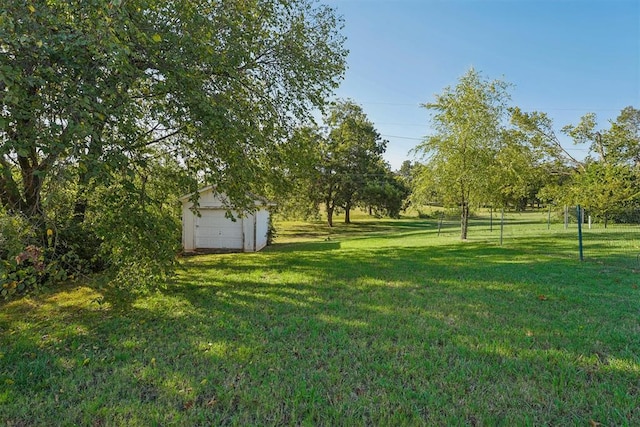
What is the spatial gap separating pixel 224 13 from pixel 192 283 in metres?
5.20

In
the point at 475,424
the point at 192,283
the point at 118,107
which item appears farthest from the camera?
the point at 192,283

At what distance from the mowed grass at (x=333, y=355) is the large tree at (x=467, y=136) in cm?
721

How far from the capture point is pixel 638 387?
100 inches

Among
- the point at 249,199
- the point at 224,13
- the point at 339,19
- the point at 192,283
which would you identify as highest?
the point at 339,19

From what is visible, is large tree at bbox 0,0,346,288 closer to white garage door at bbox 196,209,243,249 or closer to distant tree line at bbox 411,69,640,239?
distant tree line at bbox 411,69,640,239

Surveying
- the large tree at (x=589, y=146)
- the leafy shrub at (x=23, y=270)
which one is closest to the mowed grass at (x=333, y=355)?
the leafy shrub at (x=23, y=270)

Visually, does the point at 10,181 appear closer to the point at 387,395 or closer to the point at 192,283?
the point at 192,283

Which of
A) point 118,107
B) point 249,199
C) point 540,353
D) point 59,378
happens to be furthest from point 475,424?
point 249,199

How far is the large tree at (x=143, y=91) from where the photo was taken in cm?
301

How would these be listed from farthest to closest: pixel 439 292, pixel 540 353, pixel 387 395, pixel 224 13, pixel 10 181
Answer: pixel 224 13, pixel 439 292, pixel 10 181, pixel 540 353, pixel 387 395

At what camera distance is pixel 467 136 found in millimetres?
12641

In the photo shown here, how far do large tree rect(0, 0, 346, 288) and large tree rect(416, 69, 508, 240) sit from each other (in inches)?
243

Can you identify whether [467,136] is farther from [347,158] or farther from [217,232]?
[347,158]

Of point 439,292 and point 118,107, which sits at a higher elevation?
point 118,107
